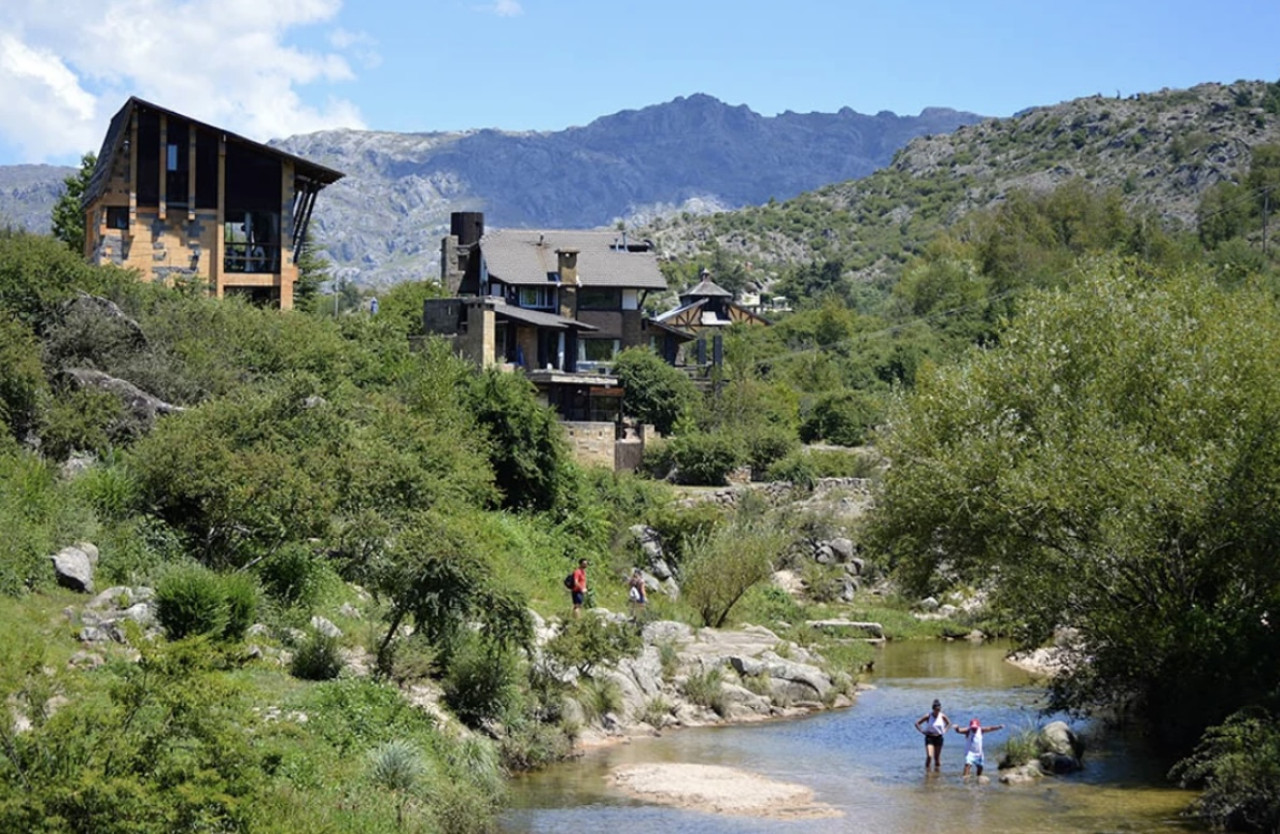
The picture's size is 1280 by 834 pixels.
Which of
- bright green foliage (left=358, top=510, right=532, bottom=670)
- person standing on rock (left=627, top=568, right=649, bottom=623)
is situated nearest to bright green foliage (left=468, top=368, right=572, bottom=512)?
person standing on rock (left=627, top=568, right=649, bottom=623)

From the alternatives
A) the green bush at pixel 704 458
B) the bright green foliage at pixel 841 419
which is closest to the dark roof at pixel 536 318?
the green bush at pixel 704 458

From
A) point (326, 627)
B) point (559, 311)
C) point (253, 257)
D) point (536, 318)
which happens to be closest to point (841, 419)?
point (559, 311)

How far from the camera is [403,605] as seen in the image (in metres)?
29.8

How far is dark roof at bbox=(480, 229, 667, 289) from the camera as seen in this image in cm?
7925

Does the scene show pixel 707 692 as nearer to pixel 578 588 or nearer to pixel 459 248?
pixel 578 588

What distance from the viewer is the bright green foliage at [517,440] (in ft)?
163

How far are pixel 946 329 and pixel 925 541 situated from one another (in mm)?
68976

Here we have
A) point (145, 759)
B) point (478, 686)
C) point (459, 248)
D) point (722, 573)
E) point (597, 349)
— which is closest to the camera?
point (145, 759)

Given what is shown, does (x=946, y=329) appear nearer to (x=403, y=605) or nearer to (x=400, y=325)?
(x=400, y=325)

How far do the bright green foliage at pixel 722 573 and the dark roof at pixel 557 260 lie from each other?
31.2 meters

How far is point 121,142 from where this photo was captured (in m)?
52.8

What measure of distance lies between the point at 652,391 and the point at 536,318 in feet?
19.9

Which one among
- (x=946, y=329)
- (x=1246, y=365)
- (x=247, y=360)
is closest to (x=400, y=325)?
(x=247, y=360)

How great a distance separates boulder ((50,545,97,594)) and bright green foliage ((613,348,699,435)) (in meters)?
41.7
